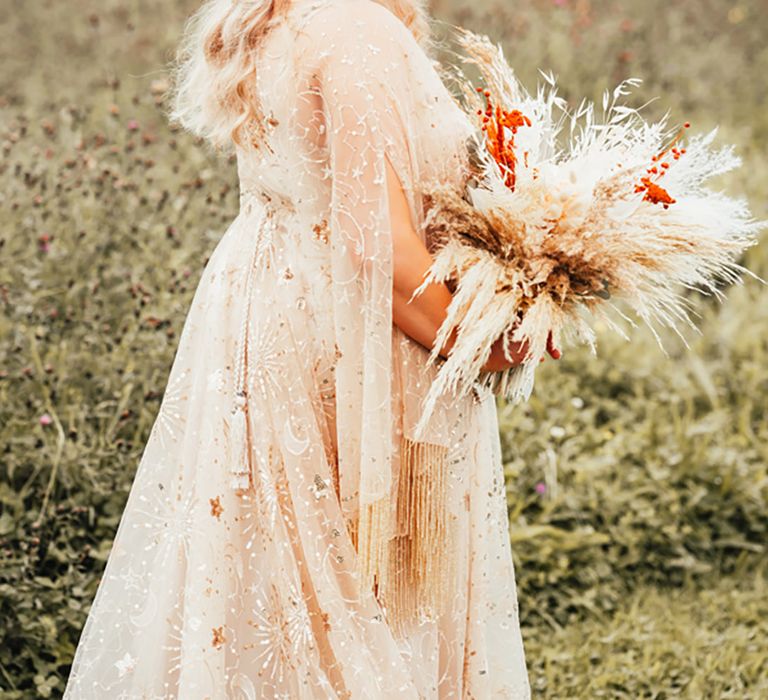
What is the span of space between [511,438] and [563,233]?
2.70 m

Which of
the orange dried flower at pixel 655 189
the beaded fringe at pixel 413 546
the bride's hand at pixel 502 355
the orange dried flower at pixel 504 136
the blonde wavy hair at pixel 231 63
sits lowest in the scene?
the beaded fringe at pixel 413 546

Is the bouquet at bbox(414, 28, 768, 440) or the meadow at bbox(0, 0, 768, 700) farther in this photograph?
the meadow at bbox(0, 0, 768, 700)

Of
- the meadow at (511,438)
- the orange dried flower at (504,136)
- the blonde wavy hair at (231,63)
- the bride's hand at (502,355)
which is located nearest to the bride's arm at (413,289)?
the bride's hand at (502,355)

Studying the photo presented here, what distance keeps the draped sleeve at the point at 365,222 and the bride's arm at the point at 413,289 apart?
15 mm

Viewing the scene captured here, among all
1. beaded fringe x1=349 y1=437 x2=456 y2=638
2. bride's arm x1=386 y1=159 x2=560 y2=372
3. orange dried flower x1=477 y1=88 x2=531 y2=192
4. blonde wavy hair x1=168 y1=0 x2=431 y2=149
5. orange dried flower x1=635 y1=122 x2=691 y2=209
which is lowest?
beaded fringe x1=349 y1=437 x2=456 y2=638

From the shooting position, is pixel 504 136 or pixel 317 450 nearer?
pixel 504 136

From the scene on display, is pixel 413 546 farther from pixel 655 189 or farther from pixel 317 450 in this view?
pixel 655 189

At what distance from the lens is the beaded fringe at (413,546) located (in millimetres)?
2369

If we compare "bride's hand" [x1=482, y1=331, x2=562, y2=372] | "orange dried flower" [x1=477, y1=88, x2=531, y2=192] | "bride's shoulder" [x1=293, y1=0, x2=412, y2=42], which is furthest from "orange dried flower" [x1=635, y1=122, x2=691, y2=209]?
"bride's shoulder" [x1=293, y1=0, x2=412, y2=42]

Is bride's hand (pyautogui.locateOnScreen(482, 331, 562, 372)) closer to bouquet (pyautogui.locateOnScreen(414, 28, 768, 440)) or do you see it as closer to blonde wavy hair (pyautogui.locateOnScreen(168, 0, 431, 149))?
bouquet (pyautogui.locateOnScreen(414, 28, 768, 440))

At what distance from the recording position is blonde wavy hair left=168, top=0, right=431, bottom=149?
2.37 meters

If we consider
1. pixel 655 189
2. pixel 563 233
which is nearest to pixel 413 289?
pixel 563 233

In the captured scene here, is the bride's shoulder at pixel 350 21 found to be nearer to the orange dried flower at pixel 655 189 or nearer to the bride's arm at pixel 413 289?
the bride's arm at pixel 413 289

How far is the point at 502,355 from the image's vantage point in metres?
2.33
